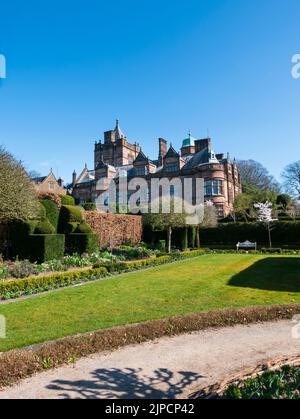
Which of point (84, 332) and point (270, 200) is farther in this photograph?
point (270, 200)

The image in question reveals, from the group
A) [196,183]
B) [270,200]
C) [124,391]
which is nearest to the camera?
[124,391]

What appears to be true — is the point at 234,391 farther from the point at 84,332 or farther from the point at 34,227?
the point at 34,227

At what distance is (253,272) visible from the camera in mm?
12375

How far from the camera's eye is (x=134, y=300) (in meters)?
8.05

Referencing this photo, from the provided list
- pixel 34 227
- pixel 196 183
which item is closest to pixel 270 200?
pixel 196 183

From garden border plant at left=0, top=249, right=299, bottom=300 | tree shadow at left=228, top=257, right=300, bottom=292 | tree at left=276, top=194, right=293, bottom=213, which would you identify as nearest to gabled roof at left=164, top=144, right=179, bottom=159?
tree at left=276, top=194, right=293, bottom=213

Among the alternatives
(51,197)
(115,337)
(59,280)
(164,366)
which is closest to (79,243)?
(51,197)

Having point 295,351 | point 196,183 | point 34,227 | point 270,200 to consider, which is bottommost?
point 295,351

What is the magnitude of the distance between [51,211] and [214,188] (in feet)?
92.0

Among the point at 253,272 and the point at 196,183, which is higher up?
the point at 196,183

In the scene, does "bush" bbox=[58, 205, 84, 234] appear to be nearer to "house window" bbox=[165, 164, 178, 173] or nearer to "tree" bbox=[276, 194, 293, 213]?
"tree" bbox=[276, 194, 293, 213]

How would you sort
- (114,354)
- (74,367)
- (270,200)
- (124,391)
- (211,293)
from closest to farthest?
(124,391) < (74,367) < (114,354) < (211,293) < (270,200)

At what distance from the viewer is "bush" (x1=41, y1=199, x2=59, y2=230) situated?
18.0 meters

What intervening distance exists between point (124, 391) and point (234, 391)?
4.15 feet
